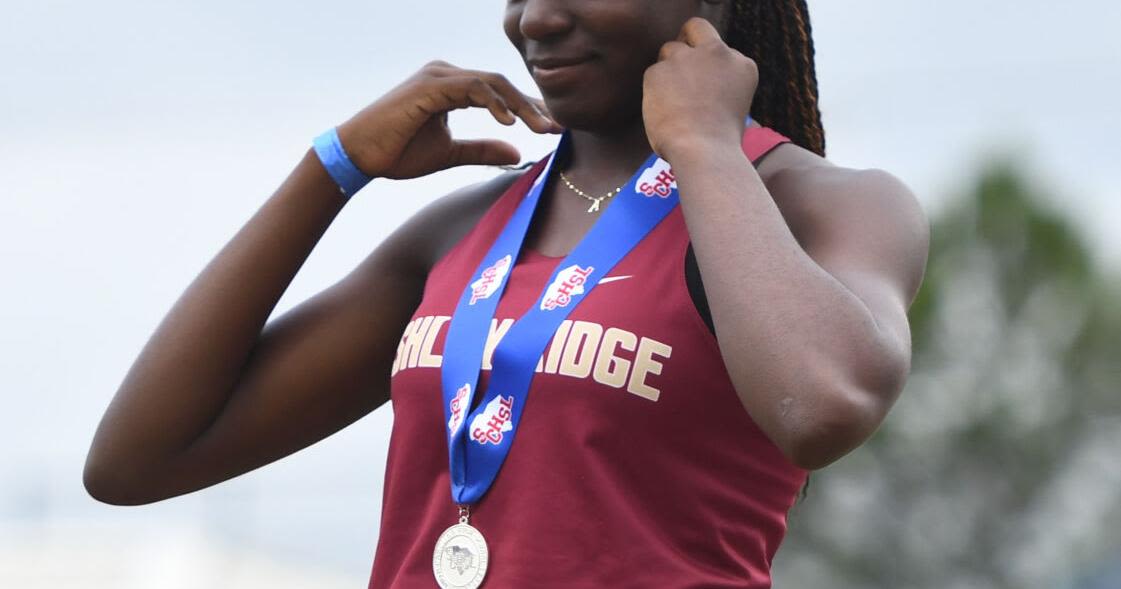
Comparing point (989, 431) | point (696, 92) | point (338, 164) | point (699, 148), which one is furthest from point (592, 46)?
point (989, 431)

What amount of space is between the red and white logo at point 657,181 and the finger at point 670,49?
0.53ft

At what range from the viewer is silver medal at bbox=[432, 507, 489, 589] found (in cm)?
288

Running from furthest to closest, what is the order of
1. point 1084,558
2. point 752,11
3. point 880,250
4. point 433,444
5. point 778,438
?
point 1084,558
point 752,11
point 433,444
point 880,250
point 778,438

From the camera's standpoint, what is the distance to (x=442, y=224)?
3449mm

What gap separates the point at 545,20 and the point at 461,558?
2.67 feet

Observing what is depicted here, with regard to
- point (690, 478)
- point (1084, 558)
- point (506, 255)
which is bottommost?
point (1084, 558)

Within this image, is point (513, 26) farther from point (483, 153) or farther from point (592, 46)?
point (483, 153)

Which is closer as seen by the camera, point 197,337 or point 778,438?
point 778,438

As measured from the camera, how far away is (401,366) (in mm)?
3125

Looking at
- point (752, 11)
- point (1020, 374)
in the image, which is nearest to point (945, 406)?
point (1020, 374)

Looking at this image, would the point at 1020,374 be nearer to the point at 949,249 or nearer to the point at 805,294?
the point at 949,249

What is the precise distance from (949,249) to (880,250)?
2736cm

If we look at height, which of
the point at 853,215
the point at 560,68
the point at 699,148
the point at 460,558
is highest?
the point at 560,68

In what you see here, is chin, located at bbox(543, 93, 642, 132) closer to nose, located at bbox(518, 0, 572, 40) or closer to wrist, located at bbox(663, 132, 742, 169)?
nose, located at bbox(518, 0, 572, 40)
